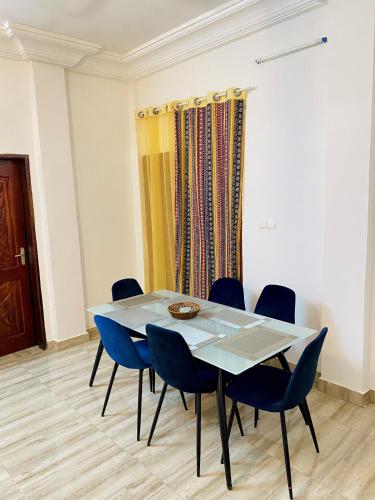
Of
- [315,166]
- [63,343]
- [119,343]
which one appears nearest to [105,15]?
[315,166]

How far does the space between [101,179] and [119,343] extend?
2.31 meters

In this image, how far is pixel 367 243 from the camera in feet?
8.23

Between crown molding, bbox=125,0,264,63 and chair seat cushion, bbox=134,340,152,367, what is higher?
crown molding, bbox=125,0,264,63

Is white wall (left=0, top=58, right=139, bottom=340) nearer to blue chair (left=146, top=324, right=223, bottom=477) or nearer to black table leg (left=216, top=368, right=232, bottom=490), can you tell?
blue chair (left=146, top=324, right=223, bottom=477)

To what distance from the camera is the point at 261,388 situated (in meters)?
2.13

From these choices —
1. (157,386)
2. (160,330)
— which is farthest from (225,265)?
(160,330)

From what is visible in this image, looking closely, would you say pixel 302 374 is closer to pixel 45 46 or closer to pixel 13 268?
pixel 13 268

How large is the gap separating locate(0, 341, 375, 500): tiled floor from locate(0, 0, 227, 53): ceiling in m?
2.94

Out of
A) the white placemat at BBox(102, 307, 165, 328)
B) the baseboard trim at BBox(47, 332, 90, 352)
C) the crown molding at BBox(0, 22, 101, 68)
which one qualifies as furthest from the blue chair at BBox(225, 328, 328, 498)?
the crown molding at BBox(0, 22, 101, 68)

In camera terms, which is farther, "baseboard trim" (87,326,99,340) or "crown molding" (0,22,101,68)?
"baseboard trim" (87,326,99,340)

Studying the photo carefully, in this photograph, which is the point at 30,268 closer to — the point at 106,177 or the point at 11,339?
the point at 11,339

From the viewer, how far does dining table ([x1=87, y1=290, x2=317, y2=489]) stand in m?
1.97

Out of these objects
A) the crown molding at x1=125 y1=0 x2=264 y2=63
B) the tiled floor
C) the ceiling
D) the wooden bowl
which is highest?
the ceiling

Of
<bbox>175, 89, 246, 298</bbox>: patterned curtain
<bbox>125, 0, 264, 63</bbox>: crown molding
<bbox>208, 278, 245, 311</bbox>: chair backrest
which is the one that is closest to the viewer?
<bbox>125, 0, 264, 63</bbox>: crown molding
